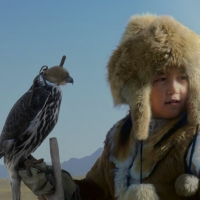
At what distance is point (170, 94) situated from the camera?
222cm

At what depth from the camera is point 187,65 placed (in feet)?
7.03

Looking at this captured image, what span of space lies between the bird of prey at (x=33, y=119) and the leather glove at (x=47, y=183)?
0.27 metres

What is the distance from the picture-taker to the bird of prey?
9.06ft

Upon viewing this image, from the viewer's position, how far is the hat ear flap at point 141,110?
7.11 ft

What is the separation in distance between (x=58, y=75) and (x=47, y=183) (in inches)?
28.0

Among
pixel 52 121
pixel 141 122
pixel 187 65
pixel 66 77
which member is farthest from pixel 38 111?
pixel 187 65

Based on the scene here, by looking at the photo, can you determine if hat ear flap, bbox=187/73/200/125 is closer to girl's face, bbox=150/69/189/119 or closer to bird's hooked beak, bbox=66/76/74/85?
girl's face, bbox=150/69/189/119

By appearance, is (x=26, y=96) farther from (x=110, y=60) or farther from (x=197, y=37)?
(x=197, y=37)

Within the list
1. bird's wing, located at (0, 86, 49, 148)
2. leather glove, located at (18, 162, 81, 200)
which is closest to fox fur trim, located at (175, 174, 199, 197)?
leather glove, located at (18, 162, 81, 200)

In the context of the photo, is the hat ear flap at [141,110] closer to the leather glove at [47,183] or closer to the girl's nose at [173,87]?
the girl's nose at [173,87]

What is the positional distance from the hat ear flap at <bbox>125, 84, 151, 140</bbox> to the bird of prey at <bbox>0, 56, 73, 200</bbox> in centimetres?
68

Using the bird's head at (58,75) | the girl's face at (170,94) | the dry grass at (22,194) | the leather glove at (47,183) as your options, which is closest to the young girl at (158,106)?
the girl's face at (170,94)

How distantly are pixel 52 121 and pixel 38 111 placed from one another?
122mm

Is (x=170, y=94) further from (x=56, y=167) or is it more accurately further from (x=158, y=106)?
(x=56, y=167)
